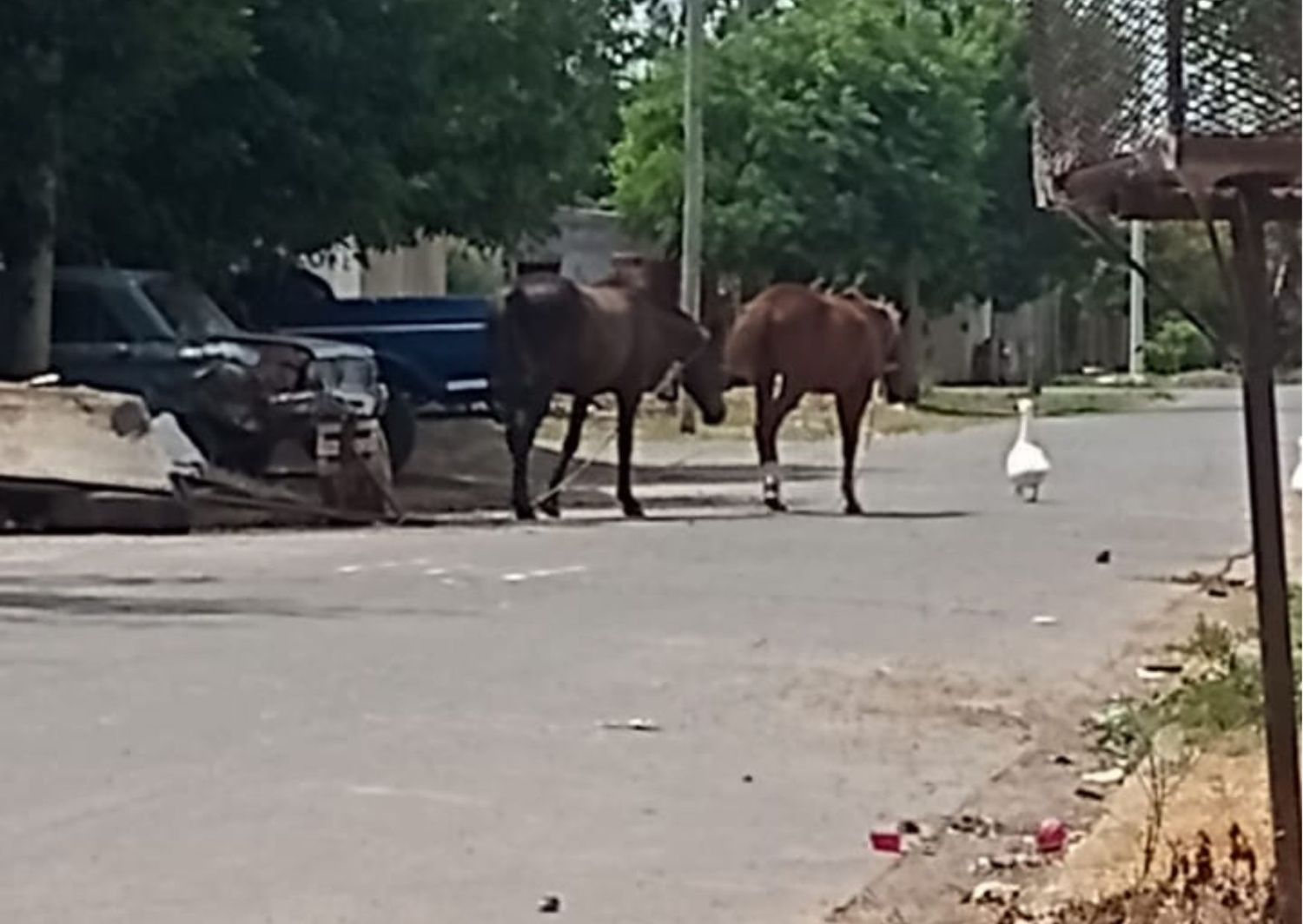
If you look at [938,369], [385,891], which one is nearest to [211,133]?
[385,891]

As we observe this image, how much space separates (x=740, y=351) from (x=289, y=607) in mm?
10956

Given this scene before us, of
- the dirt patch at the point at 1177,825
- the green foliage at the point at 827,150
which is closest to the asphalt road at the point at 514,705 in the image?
the dirt patch at the point at 1177,825

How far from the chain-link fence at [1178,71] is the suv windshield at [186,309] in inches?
807

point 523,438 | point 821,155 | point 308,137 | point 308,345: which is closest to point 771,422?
point 523,438

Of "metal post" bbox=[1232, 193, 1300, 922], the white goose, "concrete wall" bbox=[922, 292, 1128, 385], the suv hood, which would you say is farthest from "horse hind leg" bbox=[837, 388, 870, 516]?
"concrete wall" bbox=[922, 292, 1128, 385]

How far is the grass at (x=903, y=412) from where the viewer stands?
144 ft

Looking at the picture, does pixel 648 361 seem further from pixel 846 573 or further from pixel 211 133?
pixel 846 573

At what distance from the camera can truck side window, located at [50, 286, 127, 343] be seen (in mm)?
28109

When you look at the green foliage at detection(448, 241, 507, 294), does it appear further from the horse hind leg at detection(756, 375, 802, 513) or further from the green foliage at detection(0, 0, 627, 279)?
the horse hind leg at detection(756, 375, 802, 513)

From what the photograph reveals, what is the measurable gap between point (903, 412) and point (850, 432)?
2322 cm

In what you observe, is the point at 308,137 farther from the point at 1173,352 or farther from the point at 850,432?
the point at 1173,352

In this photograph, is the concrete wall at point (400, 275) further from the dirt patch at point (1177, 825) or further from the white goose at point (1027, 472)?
the dirt patch at point (1177, 825)

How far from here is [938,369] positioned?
75125 millimetres

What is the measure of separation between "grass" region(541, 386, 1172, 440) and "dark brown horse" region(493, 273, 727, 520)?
5.39 metres
